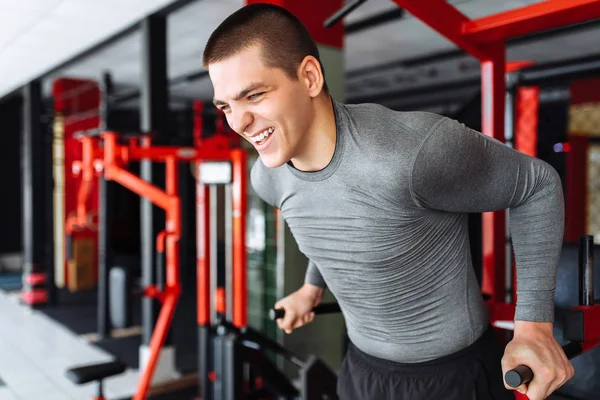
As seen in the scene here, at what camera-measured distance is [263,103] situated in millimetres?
815

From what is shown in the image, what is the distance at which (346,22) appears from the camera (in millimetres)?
3779

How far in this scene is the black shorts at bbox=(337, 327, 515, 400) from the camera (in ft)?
3.10

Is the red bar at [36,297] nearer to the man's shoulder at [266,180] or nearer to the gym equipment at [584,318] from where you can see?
the man's shoulder at [266,180]

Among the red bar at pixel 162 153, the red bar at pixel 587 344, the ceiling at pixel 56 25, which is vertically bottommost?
the red bar at pixel 587 344

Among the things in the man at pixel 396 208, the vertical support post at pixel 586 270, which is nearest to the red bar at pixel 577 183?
the vertical support post at pixel 586 270

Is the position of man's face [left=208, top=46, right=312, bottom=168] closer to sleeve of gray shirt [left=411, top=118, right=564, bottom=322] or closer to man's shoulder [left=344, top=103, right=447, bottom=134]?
man's shoulder [left=344, top=103, right=447, bottom=134]

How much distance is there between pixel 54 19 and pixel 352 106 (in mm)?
2962

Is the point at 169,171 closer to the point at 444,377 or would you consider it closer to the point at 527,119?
the point at 527,119

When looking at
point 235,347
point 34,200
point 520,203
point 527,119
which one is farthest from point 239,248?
point 34,200

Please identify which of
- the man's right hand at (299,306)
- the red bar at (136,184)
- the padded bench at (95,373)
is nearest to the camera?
the man's right hand at (299,306)

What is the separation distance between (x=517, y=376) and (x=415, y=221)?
10.5 inches

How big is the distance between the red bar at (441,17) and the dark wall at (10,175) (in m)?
7.29

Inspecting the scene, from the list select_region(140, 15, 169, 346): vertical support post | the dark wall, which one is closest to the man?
select_region(140, 15, 169, 346): vertical support post

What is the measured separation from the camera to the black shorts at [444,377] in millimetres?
946
